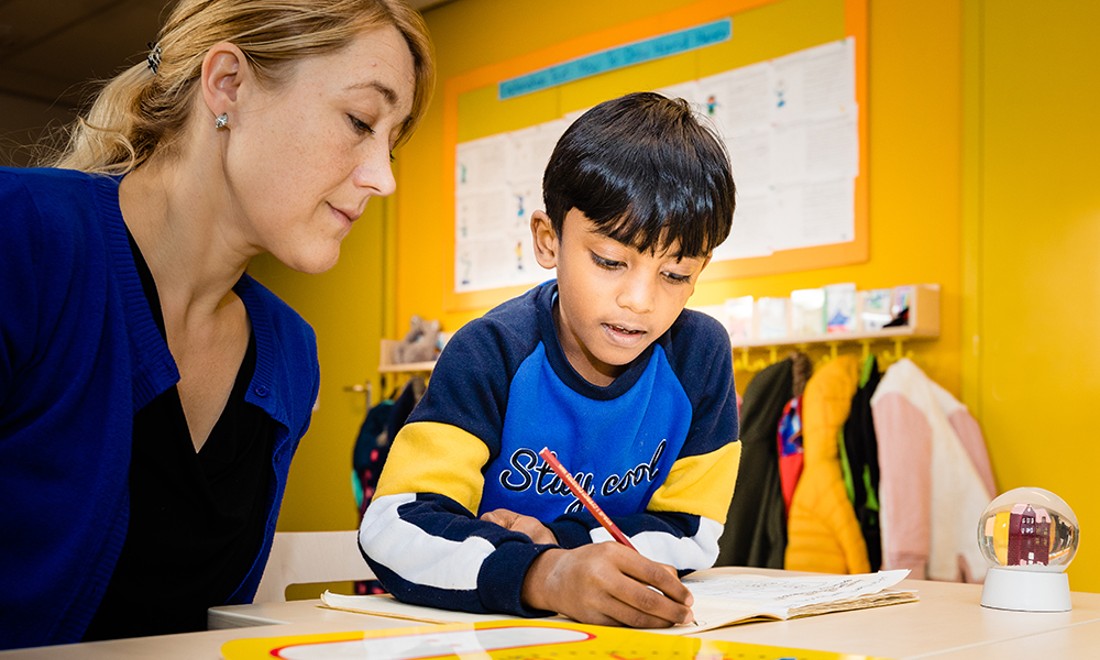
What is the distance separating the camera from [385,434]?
3.83m

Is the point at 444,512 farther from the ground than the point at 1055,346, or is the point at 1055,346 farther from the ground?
the point at 1055,346

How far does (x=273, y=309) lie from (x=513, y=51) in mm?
3084

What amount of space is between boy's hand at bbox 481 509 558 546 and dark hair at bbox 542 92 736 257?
1.01 feet

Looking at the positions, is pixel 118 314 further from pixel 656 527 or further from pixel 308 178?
pixel 656 527

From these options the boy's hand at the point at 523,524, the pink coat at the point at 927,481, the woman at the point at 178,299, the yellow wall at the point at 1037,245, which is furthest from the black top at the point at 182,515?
the yellow wall at the point at 1037,245

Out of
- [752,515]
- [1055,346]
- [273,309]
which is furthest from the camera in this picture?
[752,515]

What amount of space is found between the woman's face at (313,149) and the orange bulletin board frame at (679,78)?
217cm

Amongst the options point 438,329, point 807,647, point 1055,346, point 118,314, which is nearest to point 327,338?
point 438,329

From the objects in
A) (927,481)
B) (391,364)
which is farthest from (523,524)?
(391,364)

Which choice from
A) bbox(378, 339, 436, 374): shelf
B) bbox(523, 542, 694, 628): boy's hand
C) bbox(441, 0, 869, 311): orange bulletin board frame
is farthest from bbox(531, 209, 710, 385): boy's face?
bbox(378, 339, 436, 374): shelf

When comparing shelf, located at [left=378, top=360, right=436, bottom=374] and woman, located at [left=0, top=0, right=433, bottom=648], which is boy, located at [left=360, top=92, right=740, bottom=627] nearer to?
woman, located at [left=0, top=0, right=433, bottom=648]

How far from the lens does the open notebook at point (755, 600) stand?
82cm

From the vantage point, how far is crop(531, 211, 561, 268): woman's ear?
1.24 meters

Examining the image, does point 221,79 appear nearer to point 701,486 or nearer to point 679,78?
point 701,486
